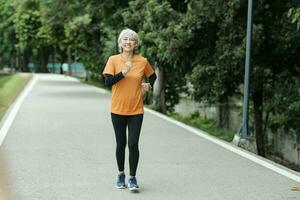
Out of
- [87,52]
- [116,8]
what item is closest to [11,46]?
[87,52]

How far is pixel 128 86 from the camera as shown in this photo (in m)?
7.20

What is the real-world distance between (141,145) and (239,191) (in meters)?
4.07

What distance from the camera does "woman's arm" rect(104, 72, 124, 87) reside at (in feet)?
23.1

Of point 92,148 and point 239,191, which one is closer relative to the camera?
point 239,191

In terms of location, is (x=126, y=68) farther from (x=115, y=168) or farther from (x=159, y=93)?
(x=159, y=93)

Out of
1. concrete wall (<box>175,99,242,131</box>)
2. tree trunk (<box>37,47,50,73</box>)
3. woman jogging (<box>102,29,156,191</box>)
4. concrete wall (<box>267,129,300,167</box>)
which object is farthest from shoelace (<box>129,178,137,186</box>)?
tree trunk (<box>37,47,50,73</box>)

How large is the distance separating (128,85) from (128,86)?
12 millimetres

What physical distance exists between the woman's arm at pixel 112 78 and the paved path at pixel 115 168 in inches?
49.0

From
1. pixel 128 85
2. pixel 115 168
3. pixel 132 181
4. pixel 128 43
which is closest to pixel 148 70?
pixel 128 85

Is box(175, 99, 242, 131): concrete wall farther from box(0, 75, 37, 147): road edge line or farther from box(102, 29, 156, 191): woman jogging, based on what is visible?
box(102, 29, 156, 191): woman jogging

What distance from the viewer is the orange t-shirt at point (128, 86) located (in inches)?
283

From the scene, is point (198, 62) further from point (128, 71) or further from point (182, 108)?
point (182, 108)

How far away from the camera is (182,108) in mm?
29562

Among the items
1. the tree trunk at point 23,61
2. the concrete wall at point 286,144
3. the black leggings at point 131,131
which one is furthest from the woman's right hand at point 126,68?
the tree trunk at point 23,61
